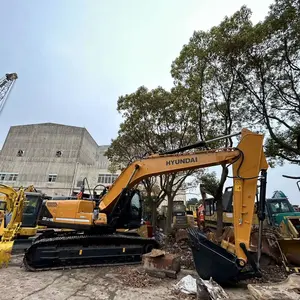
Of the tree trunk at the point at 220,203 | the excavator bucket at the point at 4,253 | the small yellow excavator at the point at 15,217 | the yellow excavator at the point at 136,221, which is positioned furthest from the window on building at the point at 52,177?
the tree trunk at the point at 220,203

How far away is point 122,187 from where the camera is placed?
710 cm

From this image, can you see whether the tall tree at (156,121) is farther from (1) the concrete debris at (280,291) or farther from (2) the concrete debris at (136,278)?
(1) the concrete debris at (280,291)

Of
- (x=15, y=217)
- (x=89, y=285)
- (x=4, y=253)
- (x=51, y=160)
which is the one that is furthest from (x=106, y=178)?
(x=89, y=285)

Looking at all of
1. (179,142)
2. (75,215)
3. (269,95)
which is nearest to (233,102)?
(269,95)

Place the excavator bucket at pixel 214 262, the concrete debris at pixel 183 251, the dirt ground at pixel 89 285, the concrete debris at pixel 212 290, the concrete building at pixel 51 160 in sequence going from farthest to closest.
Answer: the concrete building at pixel 51 160 → the concrete debris at pixel 183 251 → the excavator bucket at pixel 214 262 → the dirt ground at pixel 89 285 → the concrete debris at pixel 212 290

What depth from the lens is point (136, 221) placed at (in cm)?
761

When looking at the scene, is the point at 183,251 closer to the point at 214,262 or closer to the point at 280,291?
the point at 214,262

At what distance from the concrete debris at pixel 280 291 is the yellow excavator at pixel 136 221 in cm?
53

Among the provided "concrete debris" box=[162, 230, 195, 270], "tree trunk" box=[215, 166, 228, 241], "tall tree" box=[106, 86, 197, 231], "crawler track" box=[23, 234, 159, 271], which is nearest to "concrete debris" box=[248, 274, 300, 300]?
"concrete debris" box=[162, 230, 195, 270]

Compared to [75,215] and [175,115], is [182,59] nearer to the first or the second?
[175,115]

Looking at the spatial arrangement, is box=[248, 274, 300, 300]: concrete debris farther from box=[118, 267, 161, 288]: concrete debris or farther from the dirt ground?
box=[118, 267, 161, 288]: concrete debris

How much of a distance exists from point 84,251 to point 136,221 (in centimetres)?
185

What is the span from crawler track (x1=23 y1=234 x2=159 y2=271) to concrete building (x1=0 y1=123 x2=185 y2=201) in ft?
94.9

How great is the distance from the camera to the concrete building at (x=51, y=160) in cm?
3850
